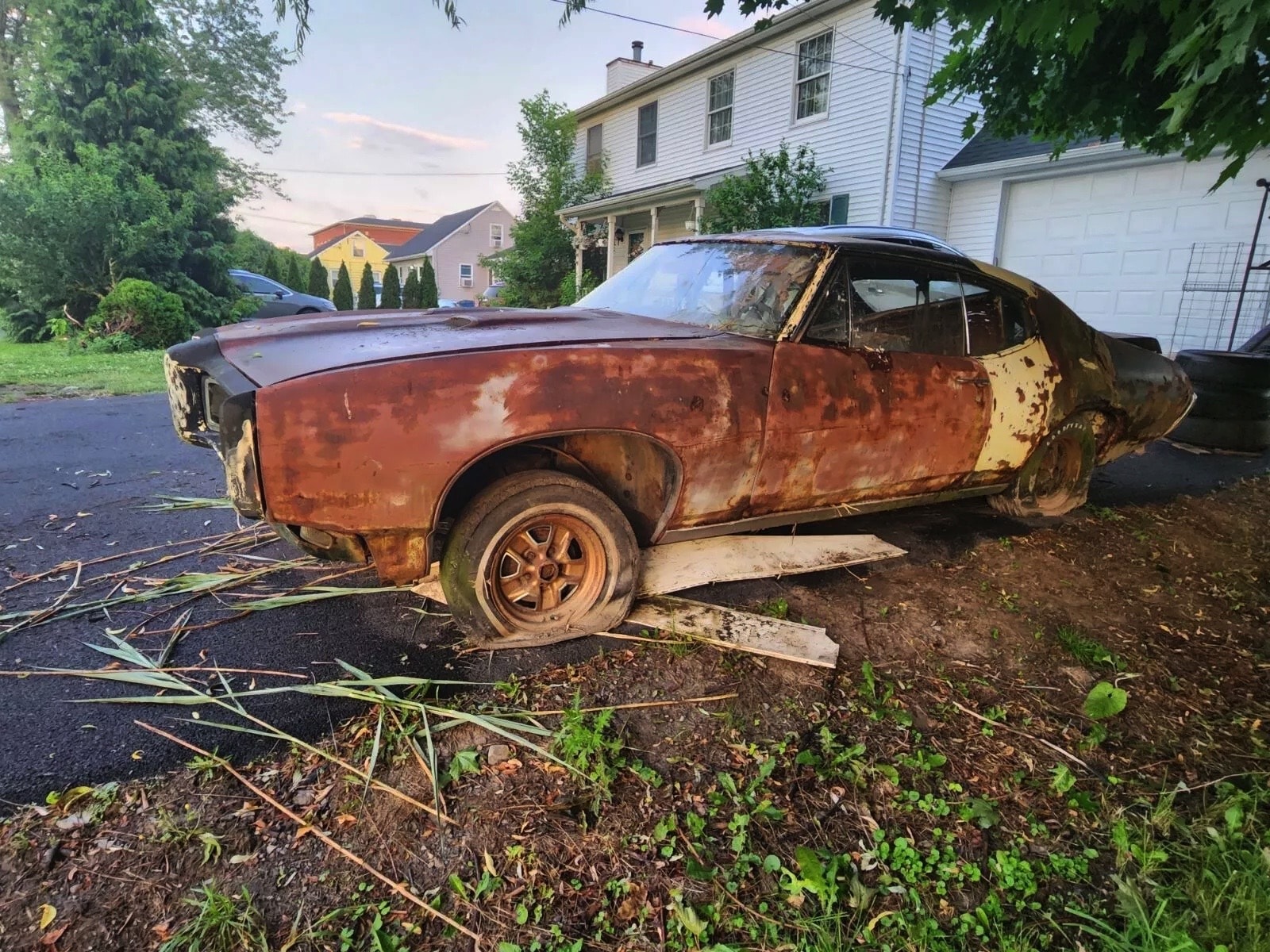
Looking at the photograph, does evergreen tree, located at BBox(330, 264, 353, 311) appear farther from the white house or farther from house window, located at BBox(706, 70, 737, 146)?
house window, located at BBox(706, 70, 737, 146)

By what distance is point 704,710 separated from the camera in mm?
2439

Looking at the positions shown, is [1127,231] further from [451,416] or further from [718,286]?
[451,416]

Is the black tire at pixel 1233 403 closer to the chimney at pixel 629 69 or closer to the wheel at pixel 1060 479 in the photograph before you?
the wheel at pixel 1060 479

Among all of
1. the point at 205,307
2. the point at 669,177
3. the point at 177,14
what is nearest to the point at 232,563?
the point at 205,307

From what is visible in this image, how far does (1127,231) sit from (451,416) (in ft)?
39.0

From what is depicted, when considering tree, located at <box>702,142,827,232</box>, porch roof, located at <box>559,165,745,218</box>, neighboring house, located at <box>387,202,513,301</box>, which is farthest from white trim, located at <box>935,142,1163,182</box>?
neighboring house, located at <box>387,202,513,301</box>

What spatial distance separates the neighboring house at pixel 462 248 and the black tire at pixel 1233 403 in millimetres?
45043

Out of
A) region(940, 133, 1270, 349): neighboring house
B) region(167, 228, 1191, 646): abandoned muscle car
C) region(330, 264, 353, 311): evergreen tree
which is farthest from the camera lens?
region(330, 264, 353, 311): evergreen tree

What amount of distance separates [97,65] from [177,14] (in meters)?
10.2

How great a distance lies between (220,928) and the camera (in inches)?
61.8

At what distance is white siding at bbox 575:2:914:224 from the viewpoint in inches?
505

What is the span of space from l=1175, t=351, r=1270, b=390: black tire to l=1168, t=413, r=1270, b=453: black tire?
0.35m

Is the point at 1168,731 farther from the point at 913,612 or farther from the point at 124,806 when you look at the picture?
the point at 124,806

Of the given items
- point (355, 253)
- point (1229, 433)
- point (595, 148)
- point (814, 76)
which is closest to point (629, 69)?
point (595, 148)
